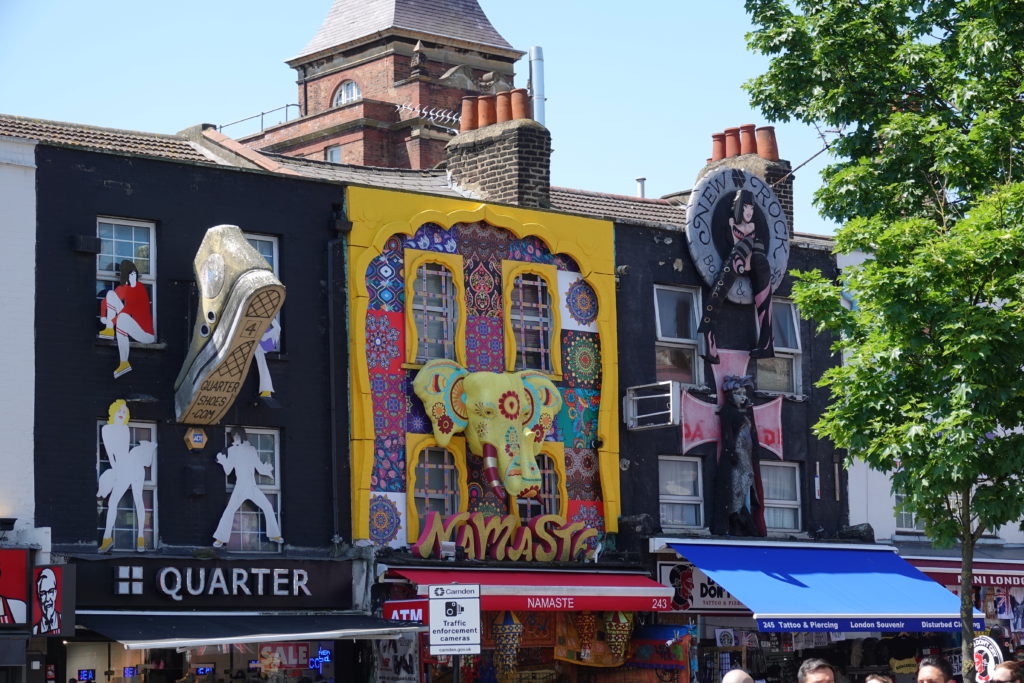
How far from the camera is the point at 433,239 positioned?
2766cm

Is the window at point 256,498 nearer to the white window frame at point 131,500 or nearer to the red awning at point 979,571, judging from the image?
the white window frame at point 131,500

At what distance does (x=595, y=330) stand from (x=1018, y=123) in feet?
24.3

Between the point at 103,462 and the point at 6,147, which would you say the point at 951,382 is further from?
the point at 6,147

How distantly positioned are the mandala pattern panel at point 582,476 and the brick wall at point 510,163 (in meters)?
4.03

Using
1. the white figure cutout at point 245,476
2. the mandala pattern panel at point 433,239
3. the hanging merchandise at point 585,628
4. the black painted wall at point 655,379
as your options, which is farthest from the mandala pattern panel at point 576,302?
the white figure cutout at point 245,476

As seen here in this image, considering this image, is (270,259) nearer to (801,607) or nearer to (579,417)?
(579,417)

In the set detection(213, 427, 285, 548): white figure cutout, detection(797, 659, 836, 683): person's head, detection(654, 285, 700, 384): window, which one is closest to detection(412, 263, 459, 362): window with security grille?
detection(213, 427, 285, 548): white figure cutout

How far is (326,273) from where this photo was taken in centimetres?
2666

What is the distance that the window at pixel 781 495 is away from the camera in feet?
102

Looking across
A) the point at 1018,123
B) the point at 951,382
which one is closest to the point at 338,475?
the point at 951,382

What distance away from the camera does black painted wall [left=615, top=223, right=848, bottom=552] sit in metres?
29.4

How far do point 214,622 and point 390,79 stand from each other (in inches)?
1396

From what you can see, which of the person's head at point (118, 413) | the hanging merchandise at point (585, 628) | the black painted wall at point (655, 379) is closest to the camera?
the person's head at point (118, 413)

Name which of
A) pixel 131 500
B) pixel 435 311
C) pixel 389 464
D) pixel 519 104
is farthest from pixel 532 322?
pixel 131 500
